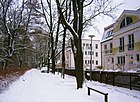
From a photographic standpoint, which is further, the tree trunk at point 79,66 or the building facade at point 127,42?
the building facade at point 127,42

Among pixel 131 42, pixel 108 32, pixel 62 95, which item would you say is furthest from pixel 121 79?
pixel 108 32

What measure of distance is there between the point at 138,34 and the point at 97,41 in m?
45.8

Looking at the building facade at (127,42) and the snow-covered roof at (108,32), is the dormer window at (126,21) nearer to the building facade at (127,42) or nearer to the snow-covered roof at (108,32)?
the building facade at (127,42)

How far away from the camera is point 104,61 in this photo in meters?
43.4

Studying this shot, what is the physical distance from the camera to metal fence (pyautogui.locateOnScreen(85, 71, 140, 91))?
13.2 m

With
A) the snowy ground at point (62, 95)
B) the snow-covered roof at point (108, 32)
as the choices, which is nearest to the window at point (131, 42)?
the snow-covered roof at point (108, 32)

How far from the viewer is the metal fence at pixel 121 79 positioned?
13.2 m

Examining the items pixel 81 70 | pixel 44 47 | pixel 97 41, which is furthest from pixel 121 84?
pixel 97 41

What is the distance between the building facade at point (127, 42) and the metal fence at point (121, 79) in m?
9.67

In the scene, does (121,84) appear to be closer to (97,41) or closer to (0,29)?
(0,29)

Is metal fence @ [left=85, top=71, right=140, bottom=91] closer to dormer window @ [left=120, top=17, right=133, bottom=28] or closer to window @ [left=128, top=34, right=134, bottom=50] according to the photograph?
window @ [left=128, top=34, right=134, bottom=50]

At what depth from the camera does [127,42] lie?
33.3 m

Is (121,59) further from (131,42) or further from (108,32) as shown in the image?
(108,32)

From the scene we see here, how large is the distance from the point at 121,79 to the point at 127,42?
1936 centimetres
